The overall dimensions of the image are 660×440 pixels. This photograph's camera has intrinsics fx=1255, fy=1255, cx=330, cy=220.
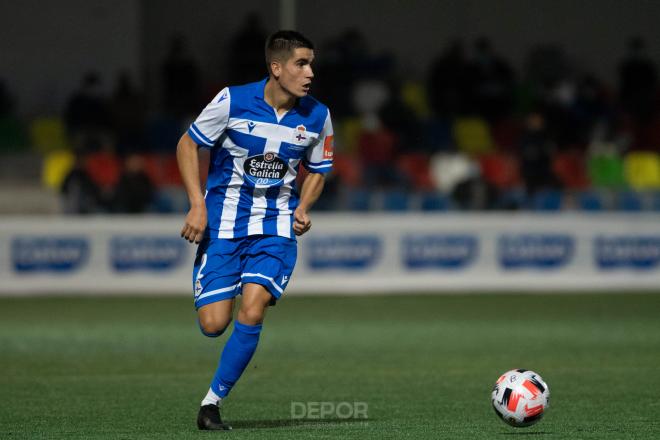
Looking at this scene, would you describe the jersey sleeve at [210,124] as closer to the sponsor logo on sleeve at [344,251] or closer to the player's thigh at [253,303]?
the player's thigh at [253,303]

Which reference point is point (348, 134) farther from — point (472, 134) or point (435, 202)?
point (435, 202)

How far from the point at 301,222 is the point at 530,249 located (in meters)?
9.88

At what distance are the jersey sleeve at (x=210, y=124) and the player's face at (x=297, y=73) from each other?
33 centimetres

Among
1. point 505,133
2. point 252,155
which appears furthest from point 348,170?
point 252,155

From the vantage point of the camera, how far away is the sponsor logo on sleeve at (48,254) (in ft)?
49.8

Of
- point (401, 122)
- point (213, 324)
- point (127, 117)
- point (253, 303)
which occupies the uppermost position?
point (127, 117)

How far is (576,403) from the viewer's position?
761 cm

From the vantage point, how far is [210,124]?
6.64 meters

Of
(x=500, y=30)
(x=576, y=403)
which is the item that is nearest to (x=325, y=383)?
(x=576, y=403)

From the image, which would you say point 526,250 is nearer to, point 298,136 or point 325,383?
point 325,383

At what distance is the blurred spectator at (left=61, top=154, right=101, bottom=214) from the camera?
15.7 m

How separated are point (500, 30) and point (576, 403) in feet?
54.8

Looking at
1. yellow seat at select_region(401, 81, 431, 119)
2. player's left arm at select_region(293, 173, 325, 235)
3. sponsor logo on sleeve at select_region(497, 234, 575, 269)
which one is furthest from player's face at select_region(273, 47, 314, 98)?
yellow seat at select_region(401, 81, 431, 119)

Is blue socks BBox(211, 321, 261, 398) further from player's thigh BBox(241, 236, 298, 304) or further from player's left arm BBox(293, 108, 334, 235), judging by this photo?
player's left arm BBox(293, 108, 334, 235)
